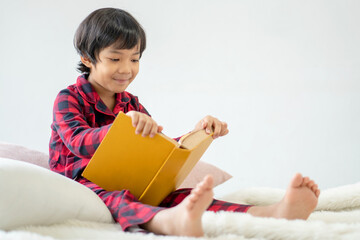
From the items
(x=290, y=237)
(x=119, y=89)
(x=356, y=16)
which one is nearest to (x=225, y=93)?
(x=356, y=16)

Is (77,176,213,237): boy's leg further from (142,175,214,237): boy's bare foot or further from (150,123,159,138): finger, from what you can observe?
(150,123,159,138): finger

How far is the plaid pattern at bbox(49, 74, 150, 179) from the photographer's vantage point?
984 mm

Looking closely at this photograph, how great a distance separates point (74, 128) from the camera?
104 centimetres

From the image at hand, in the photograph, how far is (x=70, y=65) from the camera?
2.24 m

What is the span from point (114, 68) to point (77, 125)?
208 millimetres

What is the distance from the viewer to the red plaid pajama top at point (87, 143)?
0.87 meters

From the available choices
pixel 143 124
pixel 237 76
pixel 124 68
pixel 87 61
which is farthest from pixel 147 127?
pixel 237 76

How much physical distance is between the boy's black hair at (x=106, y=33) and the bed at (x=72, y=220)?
455 mm

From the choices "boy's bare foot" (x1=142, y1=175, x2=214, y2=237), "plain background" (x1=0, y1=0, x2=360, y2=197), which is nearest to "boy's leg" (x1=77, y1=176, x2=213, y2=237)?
"boy's bare foot" (x1=142, y1=175, x2=214, y2=237)

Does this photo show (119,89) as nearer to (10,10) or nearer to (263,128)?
(263,128)

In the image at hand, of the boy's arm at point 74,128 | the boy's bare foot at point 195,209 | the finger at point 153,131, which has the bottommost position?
the boy's arm at point 74,128

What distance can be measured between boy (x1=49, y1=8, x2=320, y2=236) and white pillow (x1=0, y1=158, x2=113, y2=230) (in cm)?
7

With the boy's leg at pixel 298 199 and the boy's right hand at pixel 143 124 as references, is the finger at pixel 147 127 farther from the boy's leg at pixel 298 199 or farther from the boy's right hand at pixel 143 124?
the boy's leg at pixel 298 199

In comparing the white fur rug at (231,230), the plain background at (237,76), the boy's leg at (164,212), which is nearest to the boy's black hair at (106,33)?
the boy's leg at (164,212)
